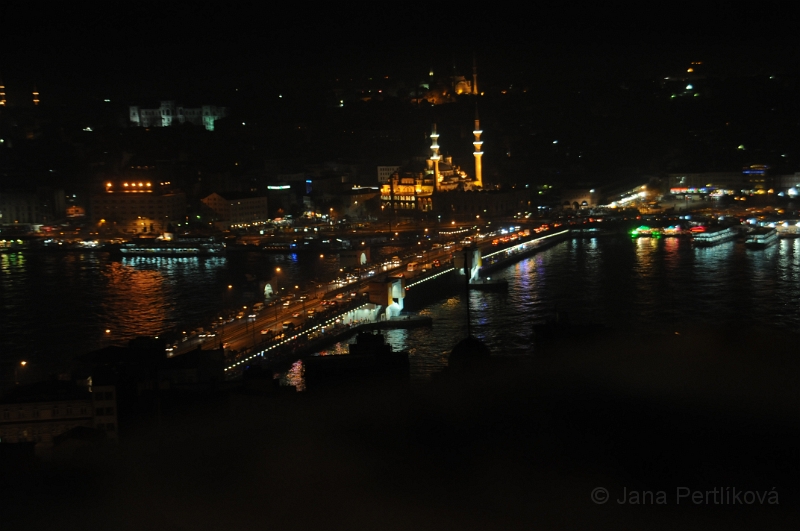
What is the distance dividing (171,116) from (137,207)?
7.47m

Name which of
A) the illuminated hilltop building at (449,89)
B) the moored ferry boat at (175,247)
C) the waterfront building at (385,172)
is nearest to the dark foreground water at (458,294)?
the moored ferry boat at (175,247)

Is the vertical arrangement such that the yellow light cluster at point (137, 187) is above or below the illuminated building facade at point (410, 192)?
above

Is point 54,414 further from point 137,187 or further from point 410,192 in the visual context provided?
point 410,192

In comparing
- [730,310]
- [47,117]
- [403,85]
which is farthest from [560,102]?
[730,310]

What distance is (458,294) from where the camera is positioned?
10531mm

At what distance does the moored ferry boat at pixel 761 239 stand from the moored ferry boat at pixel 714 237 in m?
0.35

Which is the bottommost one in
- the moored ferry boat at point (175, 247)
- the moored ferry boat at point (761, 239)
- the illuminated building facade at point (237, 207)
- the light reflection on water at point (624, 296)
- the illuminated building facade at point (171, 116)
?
the light reflection on water at point (624, 296)

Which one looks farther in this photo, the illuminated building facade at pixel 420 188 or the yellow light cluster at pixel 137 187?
the illuminated building facade at pixel 420 188

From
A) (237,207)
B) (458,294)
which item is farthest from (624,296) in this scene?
(237,207)

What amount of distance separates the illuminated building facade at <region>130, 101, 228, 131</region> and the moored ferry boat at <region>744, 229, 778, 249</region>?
556 inches

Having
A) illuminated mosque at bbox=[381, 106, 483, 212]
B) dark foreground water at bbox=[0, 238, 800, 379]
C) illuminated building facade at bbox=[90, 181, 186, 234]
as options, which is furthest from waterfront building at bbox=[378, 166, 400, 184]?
dark foreground water at bbox=[0, 238, 800, 379]

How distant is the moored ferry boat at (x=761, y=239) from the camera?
13814 mm

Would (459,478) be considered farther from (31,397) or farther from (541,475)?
(31,397)

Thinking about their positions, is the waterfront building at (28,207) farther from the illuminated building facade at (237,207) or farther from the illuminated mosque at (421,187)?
the illuminated mosque at (421,187)
